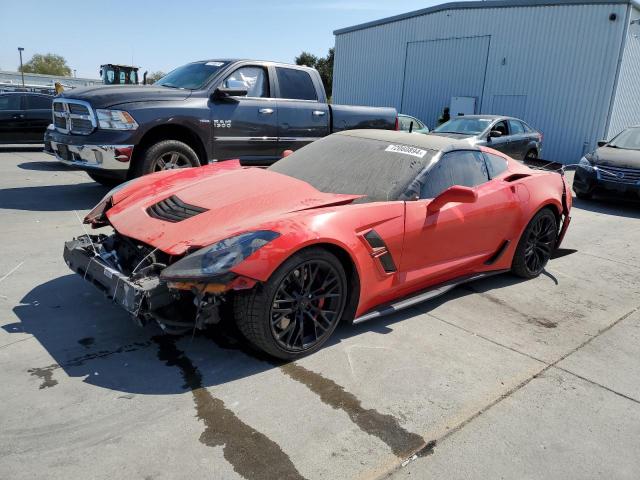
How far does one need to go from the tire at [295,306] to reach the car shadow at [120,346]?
19 centimetres

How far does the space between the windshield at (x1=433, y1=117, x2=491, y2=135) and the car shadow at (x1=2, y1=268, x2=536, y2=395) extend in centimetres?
897

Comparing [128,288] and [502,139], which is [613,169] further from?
[128,288]

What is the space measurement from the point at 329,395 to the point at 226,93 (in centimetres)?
503

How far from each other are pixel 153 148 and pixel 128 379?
167 inches

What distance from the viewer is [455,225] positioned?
3.87 meters

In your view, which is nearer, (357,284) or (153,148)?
(357,284)

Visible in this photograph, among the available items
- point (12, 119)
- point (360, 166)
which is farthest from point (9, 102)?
point (360, 166)

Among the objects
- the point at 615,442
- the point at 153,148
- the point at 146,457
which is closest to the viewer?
the point at 146,457

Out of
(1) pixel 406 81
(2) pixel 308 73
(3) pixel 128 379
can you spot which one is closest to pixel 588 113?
(1) pixel 406 81

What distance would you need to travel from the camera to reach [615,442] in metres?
2.58

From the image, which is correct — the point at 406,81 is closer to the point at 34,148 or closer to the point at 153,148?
the point at 34,148

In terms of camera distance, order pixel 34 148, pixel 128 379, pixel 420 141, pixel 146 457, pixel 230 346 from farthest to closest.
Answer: pixel 34 148, pixel 420 141, pixel 230 346, pixel 128 379, pixel 146 457

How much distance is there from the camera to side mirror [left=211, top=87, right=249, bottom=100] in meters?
6.73

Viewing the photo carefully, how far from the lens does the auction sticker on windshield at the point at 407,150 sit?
3963 millimetres
